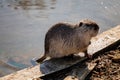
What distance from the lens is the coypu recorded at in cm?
446

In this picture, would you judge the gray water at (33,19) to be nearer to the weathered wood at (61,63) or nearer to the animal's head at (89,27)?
the weathered wood at (61,63)

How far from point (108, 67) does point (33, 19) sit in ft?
11.6

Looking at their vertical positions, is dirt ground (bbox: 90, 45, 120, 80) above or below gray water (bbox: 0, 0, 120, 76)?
below

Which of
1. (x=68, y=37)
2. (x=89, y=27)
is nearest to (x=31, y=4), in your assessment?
(x=68, y=37)

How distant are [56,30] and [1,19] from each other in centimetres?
314

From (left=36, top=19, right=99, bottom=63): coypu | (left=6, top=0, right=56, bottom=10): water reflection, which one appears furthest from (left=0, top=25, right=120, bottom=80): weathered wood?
(left=6, top=0, right=56, bottom=10): water reflection

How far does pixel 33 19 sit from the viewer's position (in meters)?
7.52

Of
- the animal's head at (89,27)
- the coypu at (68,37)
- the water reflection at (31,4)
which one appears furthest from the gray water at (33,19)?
the animal's head at (89,27)

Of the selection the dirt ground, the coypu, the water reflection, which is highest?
the water reflection

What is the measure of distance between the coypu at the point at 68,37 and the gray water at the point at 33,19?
4.05ft

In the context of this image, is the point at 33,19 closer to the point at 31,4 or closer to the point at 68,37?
the point at 31,4

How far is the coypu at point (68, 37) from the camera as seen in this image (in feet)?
14.6

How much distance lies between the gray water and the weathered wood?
4.54ft

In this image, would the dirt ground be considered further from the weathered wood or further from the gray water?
the gray water
